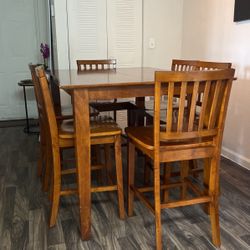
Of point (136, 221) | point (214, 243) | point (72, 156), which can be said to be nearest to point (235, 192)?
point (214, 243)

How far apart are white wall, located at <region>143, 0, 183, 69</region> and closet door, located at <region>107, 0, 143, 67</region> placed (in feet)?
0.30

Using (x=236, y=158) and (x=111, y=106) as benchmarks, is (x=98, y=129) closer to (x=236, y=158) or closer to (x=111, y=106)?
(x=111, y=106)

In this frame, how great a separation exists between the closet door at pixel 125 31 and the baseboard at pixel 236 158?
1.56 meters

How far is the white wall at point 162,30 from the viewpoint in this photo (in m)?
3.65

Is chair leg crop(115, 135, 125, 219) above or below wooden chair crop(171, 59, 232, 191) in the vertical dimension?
below

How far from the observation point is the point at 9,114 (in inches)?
178

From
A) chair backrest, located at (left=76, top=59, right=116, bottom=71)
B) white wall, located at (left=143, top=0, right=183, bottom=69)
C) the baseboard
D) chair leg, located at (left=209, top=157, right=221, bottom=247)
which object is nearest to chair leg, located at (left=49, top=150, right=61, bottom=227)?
chair leg, located at (left=209, top=157, right=221, bottom=247)

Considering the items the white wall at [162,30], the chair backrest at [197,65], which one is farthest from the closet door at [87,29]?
the chair backrest at [197,65]

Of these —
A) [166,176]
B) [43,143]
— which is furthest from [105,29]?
[166,176]

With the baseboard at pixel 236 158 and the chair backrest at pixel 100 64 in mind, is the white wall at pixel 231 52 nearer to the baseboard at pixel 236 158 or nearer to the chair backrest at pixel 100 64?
the baseboard at pixel 236 158

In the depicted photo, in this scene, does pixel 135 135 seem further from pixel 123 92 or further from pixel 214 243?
pixel 214 243

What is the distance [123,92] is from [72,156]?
156cm

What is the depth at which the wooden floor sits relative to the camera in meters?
1.65

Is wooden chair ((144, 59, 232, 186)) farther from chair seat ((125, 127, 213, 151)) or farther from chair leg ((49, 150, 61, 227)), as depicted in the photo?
chair leg ((49, 150, 61, 227))
